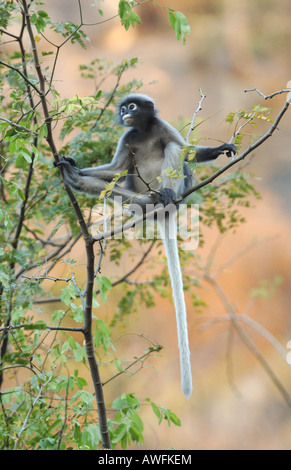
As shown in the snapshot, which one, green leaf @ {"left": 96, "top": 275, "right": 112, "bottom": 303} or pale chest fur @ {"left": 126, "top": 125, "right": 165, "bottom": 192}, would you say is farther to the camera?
pale chest fur @ {"left": 126, "top": 125, "right": 165, "bottom": 192}

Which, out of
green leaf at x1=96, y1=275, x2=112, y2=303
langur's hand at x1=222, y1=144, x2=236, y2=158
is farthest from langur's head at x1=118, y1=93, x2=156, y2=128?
green leaf at x1=96, y1=275, x2=112, y2=303

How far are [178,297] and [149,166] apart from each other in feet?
2.94

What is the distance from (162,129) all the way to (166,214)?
1.79 ft

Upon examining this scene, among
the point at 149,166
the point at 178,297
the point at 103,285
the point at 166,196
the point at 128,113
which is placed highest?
the point at 128,113

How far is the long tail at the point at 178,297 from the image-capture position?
203 cm

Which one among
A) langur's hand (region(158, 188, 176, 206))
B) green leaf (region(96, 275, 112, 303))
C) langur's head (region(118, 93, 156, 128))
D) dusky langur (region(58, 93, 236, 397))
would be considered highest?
langur's head (region(118, 93, 156, 128))

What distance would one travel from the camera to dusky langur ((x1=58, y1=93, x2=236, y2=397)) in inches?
96.8

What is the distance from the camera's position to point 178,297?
233 cm

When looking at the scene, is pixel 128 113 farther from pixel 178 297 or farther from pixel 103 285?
pixel 103 285

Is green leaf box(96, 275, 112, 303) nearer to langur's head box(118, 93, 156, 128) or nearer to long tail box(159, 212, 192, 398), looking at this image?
long tail box(159, 212, 192, 398)

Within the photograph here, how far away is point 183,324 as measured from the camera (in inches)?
87.3

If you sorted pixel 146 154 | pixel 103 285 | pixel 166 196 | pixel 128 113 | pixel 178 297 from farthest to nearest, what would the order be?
pixel 146 154 < pixel 128 113 < pixel 166 196 < pixel 178 297 < pixel 103 285

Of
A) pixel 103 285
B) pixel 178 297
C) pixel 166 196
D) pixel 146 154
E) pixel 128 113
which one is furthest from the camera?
pixel 146 154

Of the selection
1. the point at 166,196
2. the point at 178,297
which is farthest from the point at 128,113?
the point at 178,297
